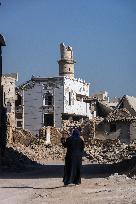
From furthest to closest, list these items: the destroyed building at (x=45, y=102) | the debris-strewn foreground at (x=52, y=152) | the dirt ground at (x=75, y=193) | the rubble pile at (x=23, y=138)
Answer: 1. the destroyed building at (x=45, y=102)
2. the rubble pile at (x=23, y=138)
3. the debris-strewn foreground at (x=52, y=152)
4. the dirt ground at (x=75, y=193)

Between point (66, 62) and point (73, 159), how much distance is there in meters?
61.7

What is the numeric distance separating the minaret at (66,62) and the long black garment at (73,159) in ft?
199

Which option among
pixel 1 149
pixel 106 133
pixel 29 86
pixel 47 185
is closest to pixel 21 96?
pixel 29 86

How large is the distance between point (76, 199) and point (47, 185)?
3721mm

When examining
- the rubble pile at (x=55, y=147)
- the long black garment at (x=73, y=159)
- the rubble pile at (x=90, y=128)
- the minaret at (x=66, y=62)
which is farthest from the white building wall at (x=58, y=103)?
the long black garment at (x=73, y=159)

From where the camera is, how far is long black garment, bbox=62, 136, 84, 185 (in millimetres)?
14586

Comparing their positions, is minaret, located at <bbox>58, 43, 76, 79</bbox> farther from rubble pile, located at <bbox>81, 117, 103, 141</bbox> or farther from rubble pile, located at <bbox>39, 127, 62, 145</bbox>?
rubble pile, located at <bbox>39, 127, 62, 145</bbox>

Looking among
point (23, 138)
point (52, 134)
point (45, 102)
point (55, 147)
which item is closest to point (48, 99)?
point (45, 102)

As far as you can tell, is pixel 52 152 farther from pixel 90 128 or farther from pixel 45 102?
pixel 45 102

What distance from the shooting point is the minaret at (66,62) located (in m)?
75.9

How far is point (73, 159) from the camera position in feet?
48.2

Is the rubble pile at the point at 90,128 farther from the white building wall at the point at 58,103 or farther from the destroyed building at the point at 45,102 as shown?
the white building wall at the point at 58,103

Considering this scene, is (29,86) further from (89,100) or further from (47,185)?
(47,185)

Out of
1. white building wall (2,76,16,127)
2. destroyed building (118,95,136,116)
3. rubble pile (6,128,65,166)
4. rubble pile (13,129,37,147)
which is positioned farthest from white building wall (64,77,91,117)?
rubble pile (13,129,37,147)
